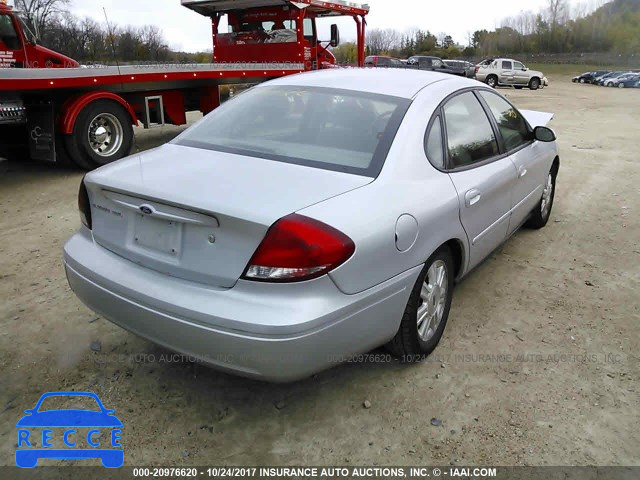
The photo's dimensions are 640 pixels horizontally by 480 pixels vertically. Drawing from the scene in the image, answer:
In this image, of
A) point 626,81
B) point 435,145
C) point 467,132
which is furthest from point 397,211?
point 626,81

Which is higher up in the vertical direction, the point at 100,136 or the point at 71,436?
the point at 100,136

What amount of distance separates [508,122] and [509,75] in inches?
1254

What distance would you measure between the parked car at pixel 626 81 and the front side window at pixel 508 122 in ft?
141

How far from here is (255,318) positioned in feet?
6.93

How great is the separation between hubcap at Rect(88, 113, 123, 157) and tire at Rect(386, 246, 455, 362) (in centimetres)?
616

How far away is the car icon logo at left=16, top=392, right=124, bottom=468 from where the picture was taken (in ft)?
7.72

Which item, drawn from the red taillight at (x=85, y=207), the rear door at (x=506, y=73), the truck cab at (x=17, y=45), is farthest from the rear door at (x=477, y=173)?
the rear door at (x=506, y=73)

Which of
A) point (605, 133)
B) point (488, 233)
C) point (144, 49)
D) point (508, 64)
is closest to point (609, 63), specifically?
point (508, 64)

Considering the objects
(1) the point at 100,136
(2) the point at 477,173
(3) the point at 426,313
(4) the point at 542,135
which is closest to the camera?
(3) the point at 426,313

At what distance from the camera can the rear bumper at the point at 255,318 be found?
6.95 ft

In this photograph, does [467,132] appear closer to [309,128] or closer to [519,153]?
[519,153]

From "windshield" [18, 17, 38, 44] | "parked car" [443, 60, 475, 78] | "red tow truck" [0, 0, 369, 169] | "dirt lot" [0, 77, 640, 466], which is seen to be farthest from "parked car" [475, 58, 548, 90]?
"dirt lot" [0, 77, 640, 466]

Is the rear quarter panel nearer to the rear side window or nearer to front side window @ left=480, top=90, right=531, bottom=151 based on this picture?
the rear side window

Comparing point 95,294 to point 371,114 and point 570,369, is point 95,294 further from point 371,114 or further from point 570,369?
point 570,369
